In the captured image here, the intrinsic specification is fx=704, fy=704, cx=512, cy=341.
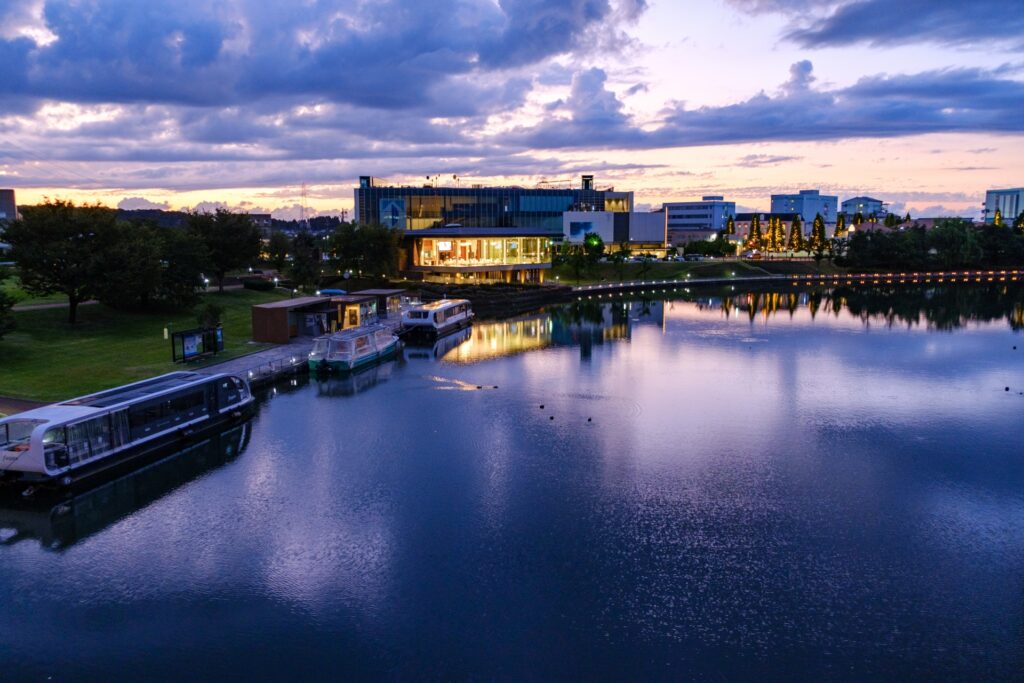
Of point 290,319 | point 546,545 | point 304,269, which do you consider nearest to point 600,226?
point 304,269

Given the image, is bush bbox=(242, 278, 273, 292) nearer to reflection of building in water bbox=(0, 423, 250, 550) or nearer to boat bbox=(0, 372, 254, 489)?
boat bbox=(0, 372, 254, 489)

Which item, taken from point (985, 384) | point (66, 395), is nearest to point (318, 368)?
point (66, 395)

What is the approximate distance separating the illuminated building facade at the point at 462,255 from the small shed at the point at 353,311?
4383cm

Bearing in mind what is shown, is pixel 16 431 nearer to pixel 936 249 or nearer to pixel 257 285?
pixel 257 285

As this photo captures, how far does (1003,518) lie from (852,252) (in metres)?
170

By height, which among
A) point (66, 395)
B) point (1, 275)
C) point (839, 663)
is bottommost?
point (839, 663)

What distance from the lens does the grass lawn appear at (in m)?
44.2

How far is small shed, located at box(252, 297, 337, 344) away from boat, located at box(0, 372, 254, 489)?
20.5m

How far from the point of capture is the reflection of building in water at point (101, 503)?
Result: 28.1m

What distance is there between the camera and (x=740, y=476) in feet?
112

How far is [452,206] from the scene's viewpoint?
550ft

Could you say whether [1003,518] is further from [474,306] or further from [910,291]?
[910,291]

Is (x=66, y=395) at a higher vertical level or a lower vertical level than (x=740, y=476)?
higher

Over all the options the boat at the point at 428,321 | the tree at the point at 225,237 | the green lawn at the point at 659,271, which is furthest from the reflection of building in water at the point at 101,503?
the green lawn at the point at 659,271
